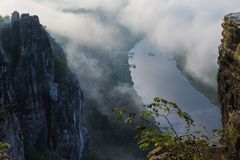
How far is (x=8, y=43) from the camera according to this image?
391ft

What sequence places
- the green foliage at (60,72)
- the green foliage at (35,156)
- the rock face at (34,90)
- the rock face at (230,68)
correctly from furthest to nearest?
1. the green foliage at (60,72)
2. the rock face at (34,90)
3. the green foliage at (35,156)
4. the rock face at (230,68)

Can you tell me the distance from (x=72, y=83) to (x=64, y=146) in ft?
67.3

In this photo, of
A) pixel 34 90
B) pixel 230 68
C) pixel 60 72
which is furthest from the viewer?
pixel 60 72

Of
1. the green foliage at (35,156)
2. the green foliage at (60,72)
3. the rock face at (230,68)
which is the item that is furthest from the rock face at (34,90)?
the rock face at (230,68)

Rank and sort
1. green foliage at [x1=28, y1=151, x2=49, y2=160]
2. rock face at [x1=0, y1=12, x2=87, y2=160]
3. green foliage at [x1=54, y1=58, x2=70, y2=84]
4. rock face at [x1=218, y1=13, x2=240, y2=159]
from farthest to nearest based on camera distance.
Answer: green foliage at [x1=54, y1=58, x2=70, y2=84], rock face at [x1=0, y1=12, x2=87, y2=160], green foliage at [x1=28, y1=151, x2=49, y2=160], rock face at [x1=218, y1=13, x2=240, y2=159]

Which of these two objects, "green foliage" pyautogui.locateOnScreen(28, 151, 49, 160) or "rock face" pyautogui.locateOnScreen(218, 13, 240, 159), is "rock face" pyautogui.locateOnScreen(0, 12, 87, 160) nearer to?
"green foliage" pyautogui.locateOnScreen(28, 151, 49, 160)

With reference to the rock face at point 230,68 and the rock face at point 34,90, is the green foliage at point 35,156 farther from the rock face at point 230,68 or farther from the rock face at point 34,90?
the rock face at point 230,68

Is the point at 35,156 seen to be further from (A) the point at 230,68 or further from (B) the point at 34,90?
(A) the point at 230,68

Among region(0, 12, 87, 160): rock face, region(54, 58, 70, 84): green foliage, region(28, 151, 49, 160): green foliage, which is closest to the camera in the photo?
region(28, 151, 49, 160): green foliage

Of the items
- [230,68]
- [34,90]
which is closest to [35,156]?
[34,90]

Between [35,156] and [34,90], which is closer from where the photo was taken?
[35,156]

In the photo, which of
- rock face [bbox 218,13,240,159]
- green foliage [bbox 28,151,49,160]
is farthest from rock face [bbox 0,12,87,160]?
rock face [bbox 218,13,240,159]

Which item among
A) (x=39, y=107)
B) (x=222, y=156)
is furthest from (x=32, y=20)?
(x=222, y=156)

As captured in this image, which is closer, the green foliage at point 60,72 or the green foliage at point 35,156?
the green foliage at point 35,156
